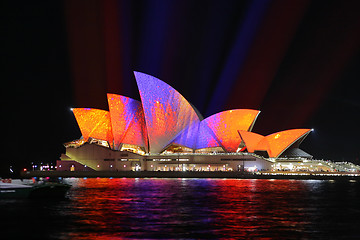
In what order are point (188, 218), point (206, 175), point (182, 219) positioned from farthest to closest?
point (206, 175)
point (188, 218)
point (182, 219)

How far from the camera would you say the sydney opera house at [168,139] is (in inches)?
2717

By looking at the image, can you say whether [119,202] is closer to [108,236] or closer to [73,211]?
[73,211]

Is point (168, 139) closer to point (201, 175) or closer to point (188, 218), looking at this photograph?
point (201, 175)

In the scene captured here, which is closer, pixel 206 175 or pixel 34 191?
pixel 34 191

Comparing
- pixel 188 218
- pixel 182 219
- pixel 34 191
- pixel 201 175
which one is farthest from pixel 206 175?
pixel 182 219

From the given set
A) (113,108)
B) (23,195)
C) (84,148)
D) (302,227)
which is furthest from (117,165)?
(302,227)

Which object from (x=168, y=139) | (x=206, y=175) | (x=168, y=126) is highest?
(x=168, y=126)

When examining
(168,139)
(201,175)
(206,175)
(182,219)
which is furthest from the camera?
(168,139)

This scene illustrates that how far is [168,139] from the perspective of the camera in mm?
72750

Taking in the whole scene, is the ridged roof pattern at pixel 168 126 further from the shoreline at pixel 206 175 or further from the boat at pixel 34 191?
the boat at pixel 34 191

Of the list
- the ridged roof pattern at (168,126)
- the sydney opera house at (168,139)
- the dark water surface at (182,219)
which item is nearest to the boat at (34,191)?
the dark water surface at (182,219)

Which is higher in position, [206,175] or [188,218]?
[206,175]

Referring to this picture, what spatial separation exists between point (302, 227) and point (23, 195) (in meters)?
→ 20.4

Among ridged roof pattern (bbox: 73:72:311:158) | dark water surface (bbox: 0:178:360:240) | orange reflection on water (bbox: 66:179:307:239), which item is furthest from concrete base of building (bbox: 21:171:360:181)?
orange reflection on water (bbox: 66:179:307:239)
